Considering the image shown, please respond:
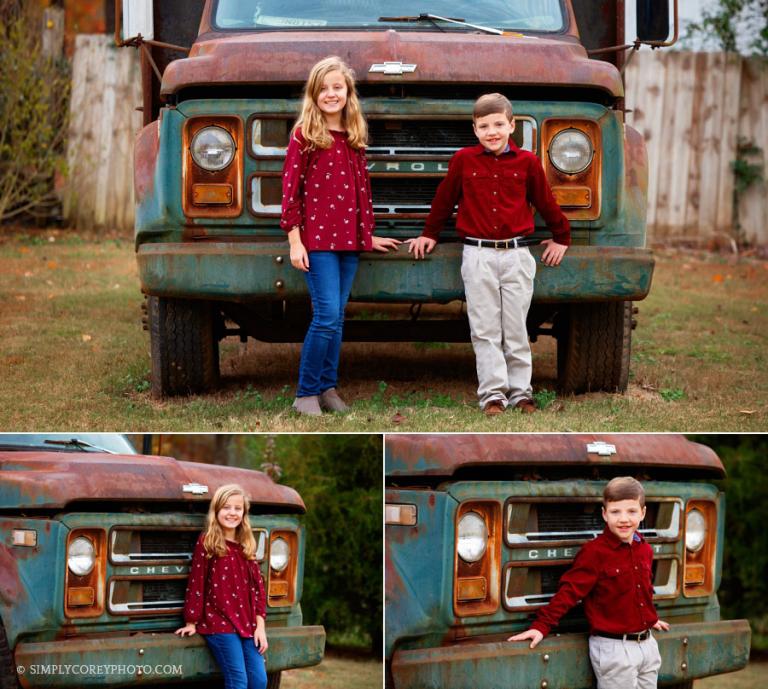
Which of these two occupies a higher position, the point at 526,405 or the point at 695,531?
the point at 526,405

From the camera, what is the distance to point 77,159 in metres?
13.6

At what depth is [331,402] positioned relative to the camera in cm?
538

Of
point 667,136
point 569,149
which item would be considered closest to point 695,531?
point 569,149

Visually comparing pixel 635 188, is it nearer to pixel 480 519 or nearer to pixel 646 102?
pixel 480 519

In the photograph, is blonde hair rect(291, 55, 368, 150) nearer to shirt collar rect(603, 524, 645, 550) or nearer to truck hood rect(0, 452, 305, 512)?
truck hood rect(0, 452, 305, 512)

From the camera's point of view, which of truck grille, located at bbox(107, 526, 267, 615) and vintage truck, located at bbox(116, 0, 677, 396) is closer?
truck grille, located at bbox(107, 526, 267, 615)

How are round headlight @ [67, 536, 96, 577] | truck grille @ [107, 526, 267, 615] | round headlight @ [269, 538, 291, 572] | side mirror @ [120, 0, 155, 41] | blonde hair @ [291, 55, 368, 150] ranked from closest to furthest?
round headlight @ [67, 536, 96, 577], truck grille @ [107, 526, 267, 615], round headlight @ [269, 538, 291, 572], blonde hair @ [291, 55, 368, 150], side mirror @ [120, 0, 155, 41]

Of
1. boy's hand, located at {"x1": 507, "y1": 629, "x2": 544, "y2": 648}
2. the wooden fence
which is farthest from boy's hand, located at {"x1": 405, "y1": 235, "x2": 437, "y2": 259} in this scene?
the wooden fence

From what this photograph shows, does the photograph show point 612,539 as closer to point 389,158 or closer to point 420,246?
point 420,246

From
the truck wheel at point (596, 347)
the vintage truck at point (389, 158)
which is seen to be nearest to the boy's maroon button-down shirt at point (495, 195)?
the vintage truck at point (389, 158)

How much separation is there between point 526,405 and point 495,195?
34.8 inches

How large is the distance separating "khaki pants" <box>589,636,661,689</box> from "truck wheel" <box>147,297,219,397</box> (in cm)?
232

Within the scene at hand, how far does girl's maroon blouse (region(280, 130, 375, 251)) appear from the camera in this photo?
508cm

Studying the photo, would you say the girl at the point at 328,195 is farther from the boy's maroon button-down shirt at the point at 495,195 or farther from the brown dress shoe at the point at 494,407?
the brown dress shoe at the point at 494,407
